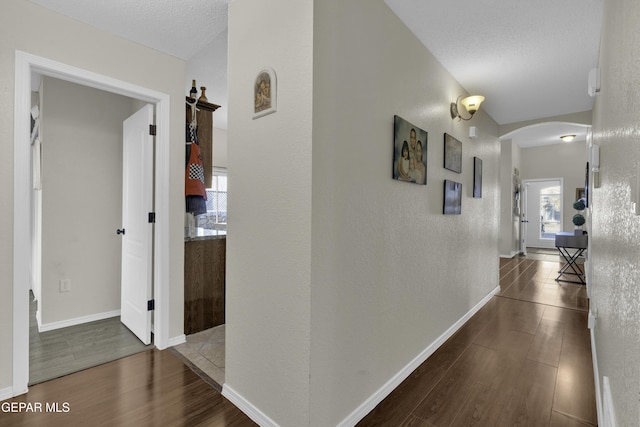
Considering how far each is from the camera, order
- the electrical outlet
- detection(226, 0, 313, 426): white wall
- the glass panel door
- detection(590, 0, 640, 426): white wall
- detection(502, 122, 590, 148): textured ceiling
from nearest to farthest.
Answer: detection(590, 0, 640, 426): white wall < detection(226, 0, 313, 426): white wall < the electrical outlet < detection(502, 122, 590, 148): textured ceiling < the glass panel door

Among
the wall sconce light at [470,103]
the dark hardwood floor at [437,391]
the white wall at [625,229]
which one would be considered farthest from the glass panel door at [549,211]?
the white wall at [625,229]

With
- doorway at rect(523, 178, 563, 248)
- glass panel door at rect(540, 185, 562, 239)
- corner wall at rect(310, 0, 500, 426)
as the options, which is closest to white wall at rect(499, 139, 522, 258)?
doorway at rect(523, 178, 563, 248)

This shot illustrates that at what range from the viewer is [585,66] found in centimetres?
275

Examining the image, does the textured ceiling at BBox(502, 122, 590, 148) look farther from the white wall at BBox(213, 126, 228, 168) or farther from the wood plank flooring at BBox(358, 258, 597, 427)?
the white wall at BBox(213, 126, 228, 168)

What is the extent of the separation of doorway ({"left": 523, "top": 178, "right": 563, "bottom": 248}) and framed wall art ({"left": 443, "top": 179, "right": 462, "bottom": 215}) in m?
7.04

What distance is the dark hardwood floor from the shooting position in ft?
5.64

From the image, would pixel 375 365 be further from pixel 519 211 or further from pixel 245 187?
pixel 519 211

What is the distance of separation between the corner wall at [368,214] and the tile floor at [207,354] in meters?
0.99

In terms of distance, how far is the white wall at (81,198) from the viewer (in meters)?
2.92

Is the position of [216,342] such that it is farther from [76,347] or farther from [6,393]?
[6,393]

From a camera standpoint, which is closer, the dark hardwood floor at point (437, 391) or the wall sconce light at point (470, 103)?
the dark hardwood floor at point (437, 391)

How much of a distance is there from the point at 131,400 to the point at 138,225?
1.42m

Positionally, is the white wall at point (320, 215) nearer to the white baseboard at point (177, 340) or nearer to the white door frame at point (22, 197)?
the white baseboard at point (177, 340)

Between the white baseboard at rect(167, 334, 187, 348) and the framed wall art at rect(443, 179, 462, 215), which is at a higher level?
the framed wall art at rect(443, 179, 462, 215)
